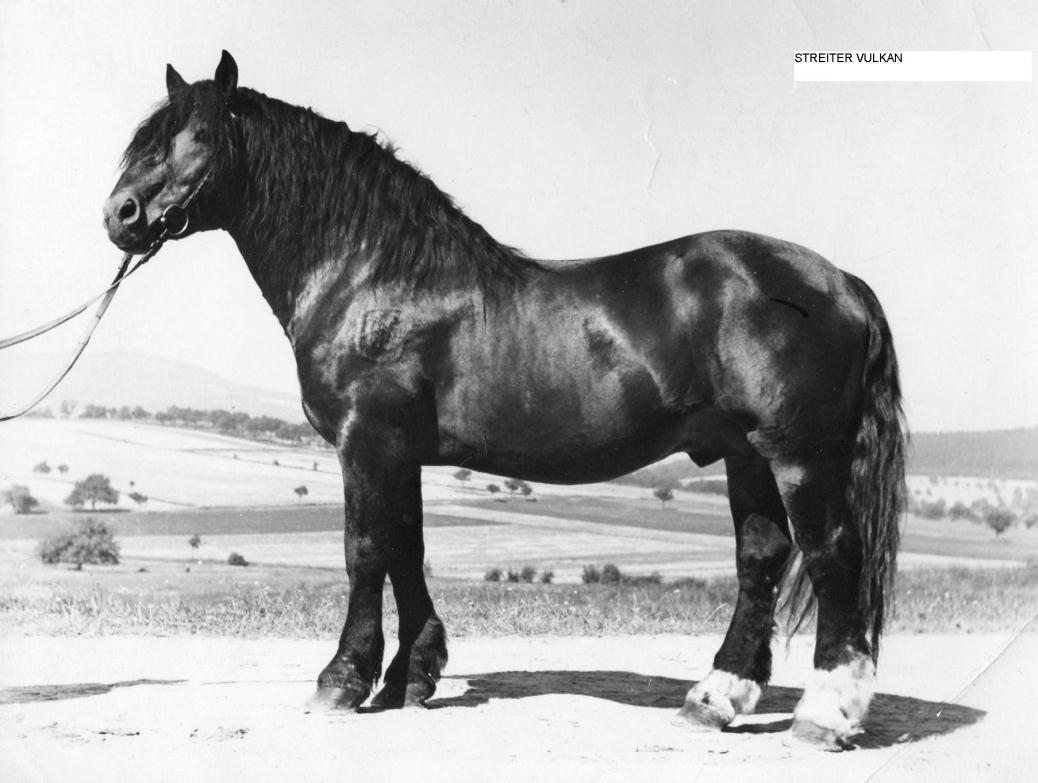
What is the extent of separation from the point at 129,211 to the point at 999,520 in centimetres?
668

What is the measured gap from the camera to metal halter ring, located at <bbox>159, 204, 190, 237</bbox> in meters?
4.55

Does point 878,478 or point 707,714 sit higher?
point 878,478

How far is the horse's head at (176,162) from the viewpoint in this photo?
4.55 meters

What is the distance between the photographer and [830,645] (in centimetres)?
414

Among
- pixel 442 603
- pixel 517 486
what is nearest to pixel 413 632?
pixel 442 603

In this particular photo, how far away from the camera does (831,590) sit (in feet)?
13.6

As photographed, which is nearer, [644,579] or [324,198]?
[324,198]

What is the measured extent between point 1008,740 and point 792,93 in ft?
13.6

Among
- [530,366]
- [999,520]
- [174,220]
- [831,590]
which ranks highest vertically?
[174,220]

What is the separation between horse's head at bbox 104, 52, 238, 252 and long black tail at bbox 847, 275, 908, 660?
9.66 ft

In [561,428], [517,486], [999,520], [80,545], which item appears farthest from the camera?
[999,520]

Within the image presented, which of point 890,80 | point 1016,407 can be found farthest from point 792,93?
point 1016,407

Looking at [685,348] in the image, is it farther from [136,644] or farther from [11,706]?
[136,644]

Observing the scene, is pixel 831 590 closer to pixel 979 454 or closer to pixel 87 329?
pixel 87 329
